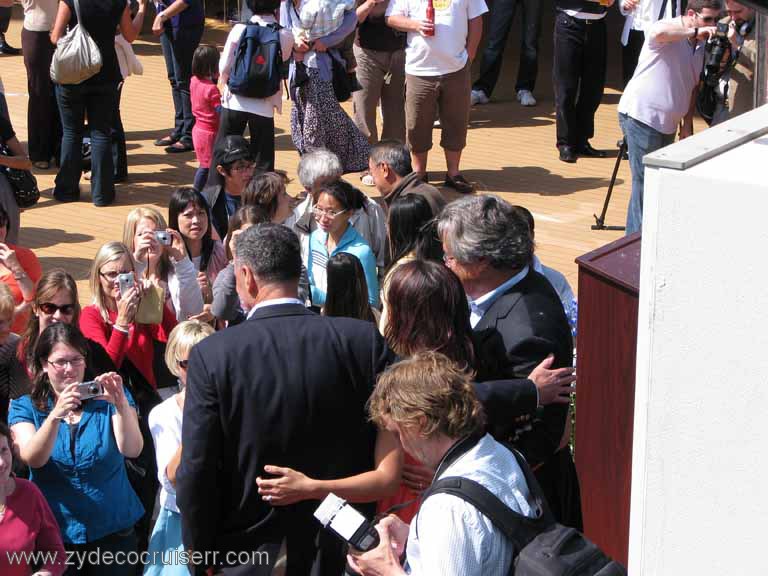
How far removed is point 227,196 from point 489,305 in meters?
3.52

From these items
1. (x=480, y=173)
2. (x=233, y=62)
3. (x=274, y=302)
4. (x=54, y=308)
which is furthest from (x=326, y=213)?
(x=480, y=173)

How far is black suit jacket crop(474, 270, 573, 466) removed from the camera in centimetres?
389

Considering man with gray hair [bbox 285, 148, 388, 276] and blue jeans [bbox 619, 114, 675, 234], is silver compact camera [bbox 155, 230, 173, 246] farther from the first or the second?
blue jeans [bbox 619, 114, 675, 234]

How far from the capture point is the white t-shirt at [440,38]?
30.3 feet


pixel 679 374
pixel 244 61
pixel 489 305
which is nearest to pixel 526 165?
pixel 244 61

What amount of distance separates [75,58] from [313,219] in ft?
11.5

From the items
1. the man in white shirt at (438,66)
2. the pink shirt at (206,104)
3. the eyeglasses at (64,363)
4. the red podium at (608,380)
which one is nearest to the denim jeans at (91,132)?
the pink shirt at (206,104)

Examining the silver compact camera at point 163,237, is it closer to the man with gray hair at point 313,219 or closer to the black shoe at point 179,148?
the man with gray hair at point 313,219

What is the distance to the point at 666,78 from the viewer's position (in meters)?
7.54

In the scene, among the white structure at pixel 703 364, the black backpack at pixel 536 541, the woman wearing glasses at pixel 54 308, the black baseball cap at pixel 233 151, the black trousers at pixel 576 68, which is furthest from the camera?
the black trousers at pixel 576 68

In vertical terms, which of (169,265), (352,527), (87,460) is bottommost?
(87,460)

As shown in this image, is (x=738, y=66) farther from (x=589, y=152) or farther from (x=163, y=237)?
(x=163, y=237)

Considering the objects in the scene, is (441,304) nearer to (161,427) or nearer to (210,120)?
(161,427)

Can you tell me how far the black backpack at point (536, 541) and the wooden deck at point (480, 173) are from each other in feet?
17.2
